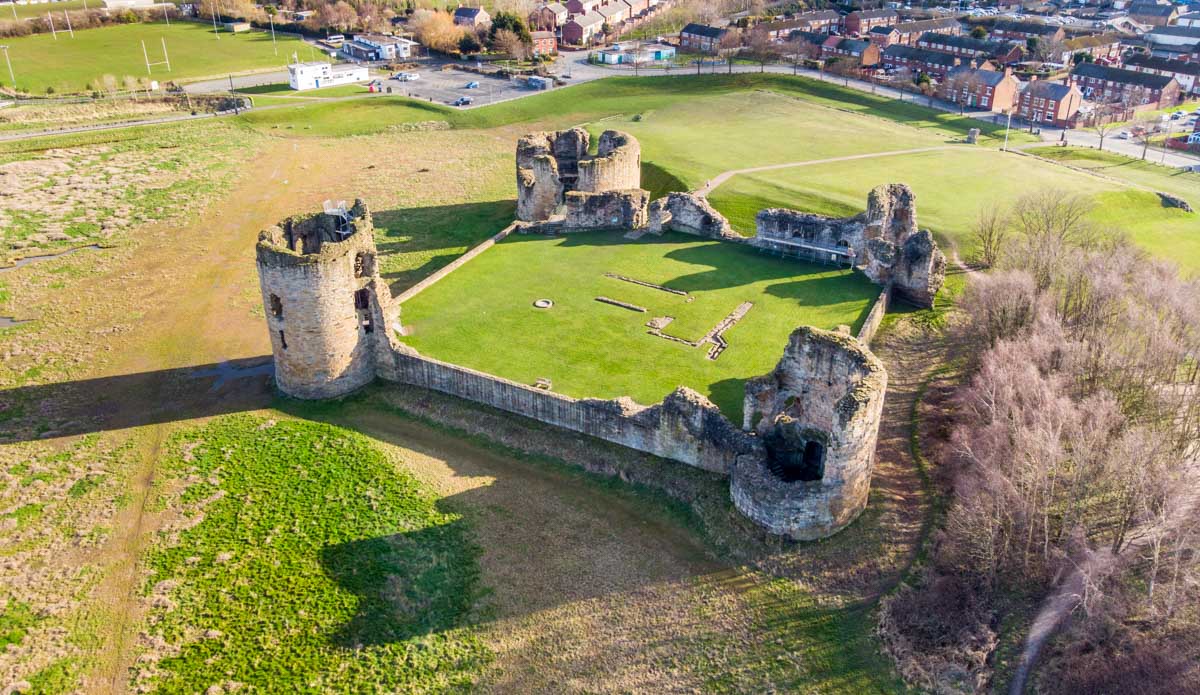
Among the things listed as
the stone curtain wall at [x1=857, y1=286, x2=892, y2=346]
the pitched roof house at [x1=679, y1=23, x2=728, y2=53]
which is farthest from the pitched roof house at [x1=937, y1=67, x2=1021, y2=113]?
the stone curtain wall at [x1=857, y1=286, x2=892, y2=346]

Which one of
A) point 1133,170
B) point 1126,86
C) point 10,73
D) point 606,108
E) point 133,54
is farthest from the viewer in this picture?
point 133,54

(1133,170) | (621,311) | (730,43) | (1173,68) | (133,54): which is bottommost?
(621,311)

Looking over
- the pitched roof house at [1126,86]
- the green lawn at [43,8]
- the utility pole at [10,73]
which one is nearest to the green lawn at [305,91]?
the utility pole at [10,73]

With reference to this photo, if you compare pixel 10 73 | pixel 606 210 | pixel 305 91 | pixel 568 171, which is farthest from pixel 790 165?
pixel 10 73

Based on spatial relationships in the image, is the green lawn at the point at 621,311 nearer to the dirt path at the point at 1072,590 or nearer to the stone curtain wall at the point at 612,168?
the stone curtain wall at the point at 612,168

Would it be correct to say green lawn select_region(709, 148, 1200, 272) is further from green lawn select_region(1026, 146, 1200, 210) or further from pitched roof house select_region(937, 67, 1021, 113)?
pitched roof house select_region(937, 67, 1021, 113)

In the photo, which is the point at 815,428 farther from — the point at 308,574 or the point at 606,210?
the point at 606,210
